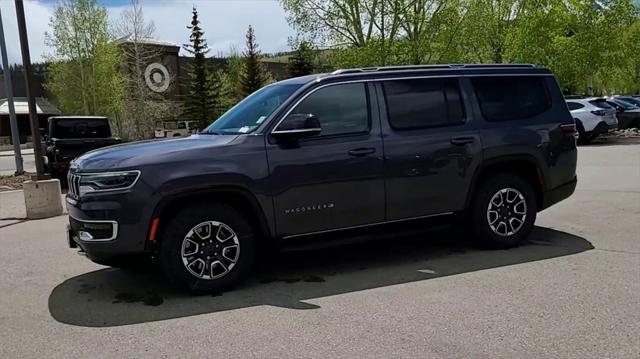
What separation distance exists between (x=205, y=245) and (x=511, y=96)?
3.82 meters

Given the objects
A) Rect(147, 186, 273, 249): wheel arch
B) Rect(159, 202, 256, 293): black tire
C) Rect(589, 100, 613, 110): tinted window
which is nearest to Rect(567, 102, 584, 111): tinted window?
Rect(589, 100, 613, 110): tinted window

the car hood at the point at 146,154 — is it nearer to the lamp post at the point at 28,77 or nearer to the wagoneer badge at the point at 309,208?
the wagoneer badge at the point at 309,208

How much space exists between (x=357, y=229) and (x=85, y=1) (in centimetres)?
3643

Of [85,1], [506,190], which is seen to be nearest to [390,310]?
[506,190]

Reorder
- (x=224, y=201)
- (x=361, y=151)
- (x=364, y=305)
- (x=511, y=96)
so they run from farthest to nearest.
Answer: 1. (x=511, y=96)
2. (x=361, y=151)
3. (x=224, y=201)
4. (x=364, y=305)

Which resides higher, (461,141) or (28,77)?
(28,77)

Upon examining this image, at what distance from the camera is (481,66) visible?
20.8 feet

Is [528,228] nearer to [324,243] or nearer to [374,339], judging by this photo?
[324,243]

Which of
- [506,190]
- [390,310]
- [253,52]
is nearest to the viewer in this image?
[390,310]

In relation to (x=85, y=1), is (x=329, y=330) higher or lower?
lower

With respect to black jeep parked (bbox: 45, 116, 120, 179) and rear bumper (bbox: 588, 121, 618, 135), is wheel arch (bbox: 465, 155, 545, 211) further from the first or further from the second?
rear bumper (bbox: 588, 121, 618, 135)

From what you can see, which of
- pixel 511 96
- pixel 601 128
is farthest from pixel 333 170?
pixel 601 128

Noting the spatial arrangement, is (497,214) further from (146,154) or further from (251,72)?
(251,72)

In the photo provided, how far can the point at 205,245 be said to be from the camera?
4.98m
